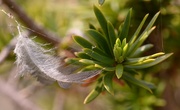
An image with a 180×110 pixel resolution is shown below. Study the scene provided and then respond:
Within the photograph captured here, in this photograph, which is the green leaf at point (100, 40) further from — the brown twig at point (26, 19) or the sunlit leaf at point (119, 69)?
the brown twig at point (26, 19)

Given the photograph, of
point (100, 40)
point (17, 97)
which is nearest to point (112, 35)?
point (100, 40)

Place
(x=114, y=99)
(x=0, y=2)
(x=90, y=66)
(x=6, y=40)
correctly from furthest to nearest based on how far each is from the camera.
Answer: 1. (x=6, y=40)
2. (x=114, y=99)
3. (x=0, y=2)
4. (x=90, y=66)

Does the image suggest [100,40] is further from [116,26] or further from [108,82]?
[116,26]

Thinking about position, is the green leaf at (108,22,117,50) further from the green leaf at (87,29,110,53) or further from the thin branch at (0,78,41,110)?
the thin branch at (0,78,41,110)

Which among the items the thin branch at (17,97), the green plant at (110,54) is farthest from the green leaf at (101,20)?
the thin branch at (17,97)

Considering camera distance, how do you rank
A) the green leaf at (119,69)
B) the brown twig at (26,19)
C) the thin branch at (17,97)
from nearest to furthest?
the green leaf at (119,69), the brown twig at (26,19), the thin branch at (17,97)

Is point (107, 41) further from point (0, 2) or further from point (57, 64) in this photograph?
point (0, 2)

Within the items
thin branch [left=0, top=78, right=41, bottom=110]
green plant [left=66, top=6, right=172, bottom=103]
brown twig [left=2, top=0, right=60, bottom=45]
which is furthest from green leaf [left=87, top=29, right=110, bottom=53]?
thin branch [left=0, top=78, right=41, bottom=110]

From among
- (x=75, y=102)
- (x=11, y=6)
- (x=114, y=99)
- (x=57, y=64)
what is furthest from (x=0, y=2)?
(x=75, y=102)
